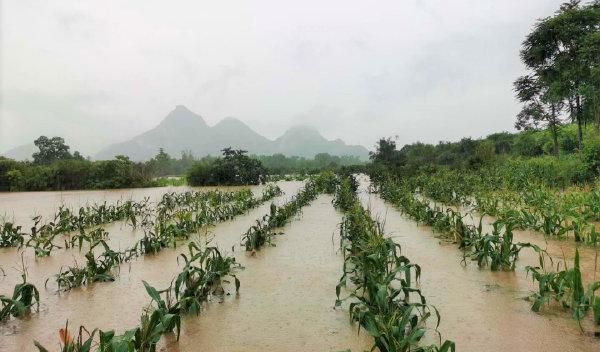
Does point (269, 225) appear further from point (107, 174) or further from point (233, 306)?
point (107, 174)

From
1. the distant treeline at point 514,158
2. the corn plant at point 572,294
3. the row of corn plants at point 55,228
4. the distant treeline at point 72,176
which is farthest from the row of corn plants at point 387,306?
the distant treeline at point 72,176

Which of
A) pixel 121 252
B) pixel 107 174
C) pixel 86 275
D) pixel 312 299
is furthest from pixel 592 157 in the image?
pixel 107 174

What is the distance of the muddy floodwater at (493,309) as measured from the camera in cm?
341

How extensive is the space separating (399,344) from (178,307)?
2.36 m

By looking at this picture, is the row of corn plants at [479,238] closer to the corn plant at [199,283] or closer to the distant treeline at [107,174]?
the corn plant at [199,283]

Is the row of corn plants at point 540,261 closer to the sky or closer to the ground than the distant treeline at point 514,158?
closer to the ground

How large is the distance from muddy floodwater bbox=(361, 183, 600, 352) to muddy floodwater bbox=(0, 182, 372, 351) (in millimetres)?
1088

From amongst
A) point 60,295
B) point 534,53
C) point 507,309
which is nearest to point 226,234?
point 60,295

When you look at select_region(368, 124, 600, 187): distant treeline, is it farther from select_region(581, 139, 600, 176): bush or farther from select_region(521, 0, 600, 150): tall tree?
select_region(521, 0, 600, 150): tall tree

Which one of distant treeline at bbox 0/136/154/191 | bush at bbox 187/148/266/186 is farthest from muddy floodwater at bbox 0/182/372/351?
distant treeline at bbox 0/136/154/191

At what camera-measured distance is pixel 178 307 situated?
4.11 m

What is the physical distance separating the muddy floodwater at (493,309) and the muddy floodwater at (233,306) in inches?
42.8

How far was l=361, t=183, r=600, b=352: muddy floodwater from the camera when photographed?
341cm

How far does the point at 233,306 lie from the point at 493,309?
9.66ft
